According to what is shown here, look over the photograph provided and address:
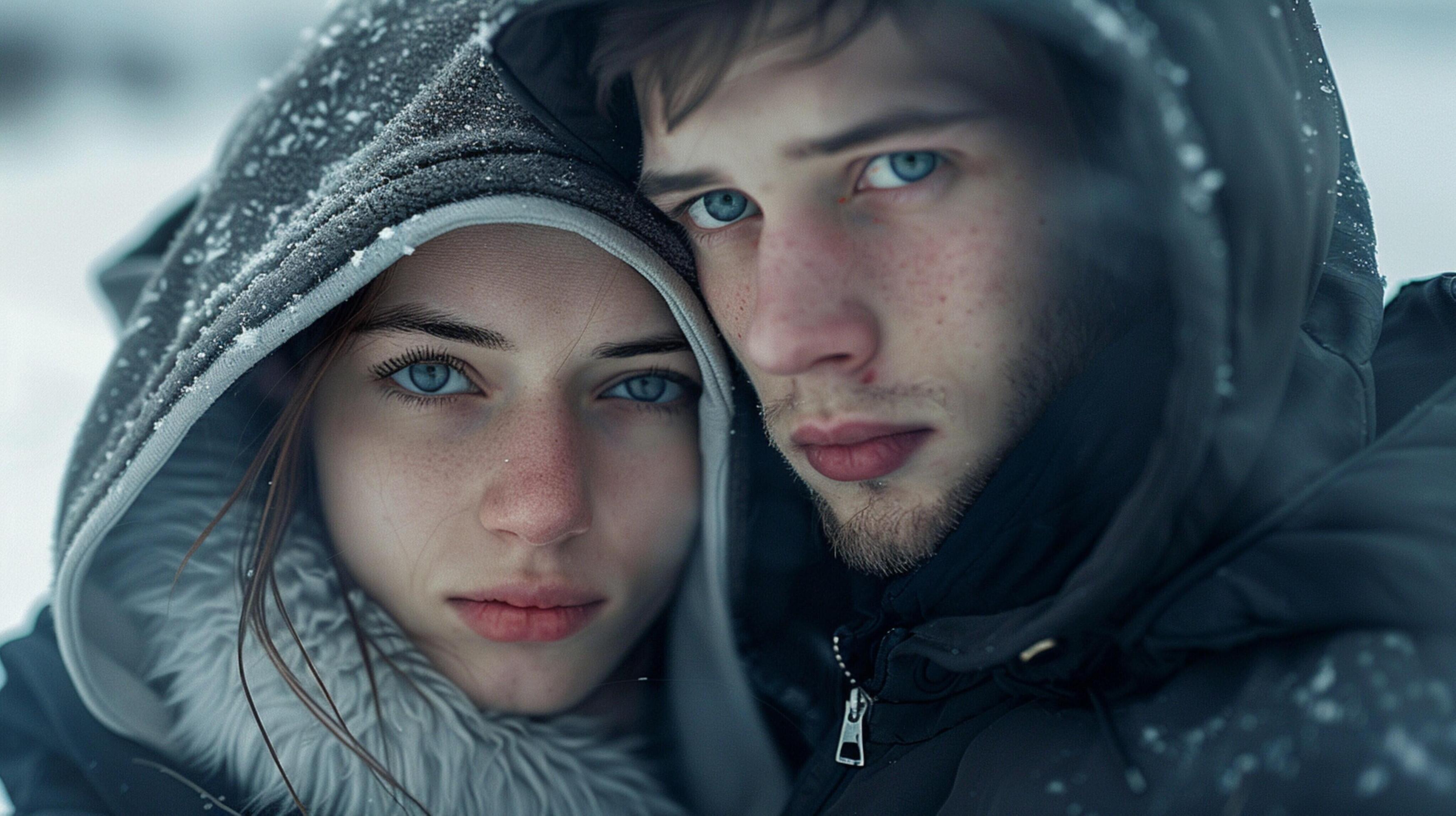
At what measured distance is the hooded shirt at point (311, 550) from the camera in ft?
3.21

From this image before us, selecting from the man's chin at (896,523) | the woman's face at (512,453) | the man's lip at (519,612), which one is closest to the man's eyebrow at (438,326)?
the woman's face at (512,453)

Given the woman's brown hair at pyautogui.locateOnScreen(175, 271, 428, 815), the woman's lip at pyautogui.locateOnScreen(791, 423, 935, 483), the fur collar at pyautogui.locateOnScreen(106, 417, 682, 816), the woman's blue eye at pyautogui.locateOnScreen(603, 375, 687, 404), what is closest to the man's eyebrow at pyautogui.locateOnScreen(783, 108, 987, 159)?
the woman's lip at pyautogui.locateOnScreen(791, 423, 935, 483)

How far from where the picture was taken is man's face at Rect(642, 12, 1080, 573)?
2.65 ft

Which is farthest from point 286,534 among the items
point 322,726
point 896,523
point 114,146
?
point 114,146

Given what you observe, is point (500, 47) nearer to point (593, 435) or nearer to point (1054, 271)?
point (593, 435)

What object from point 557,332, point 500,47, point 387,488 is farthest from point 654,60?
point 387,488

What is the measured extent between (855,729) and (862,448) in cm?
31

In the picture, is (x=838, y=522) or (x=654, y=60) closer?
(x=654, y=60)

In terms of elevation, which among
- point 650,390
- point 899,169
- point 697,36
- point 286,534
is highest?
point 697,36

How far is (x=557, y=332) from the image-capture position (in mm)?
1006

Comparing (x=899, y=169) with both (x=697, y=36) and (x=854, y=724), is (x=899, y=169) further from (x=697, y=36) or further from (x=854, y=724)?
(x=854, y=724)

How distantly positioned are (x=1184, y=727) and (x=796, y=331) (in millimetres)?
425

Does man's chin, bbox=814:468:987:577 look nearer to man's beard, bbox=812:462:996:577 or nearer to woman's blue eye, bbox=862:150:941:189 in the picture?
man's beard, bbox=812:462:996:577

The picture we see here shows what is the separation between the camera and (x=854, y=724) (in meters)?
1.03
